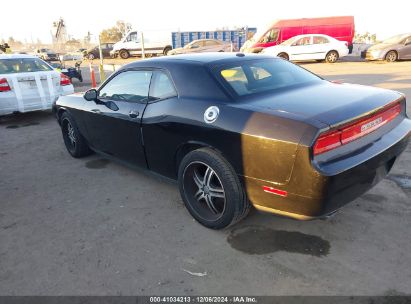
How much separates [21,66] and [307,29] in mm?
18147

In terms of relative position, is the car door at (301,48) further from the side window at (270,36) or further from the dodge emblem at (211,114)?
the dodge emblem at (211,114)

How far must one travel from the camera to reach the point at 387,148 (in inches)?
106

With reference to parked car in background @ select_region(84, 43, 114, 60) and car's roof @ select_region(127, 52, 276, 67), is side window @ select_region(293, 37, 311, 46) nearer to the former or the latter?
car's roof @ select_region(127, 52, 276, 67)

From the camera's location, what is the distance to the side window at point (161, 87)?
3342 millimetres

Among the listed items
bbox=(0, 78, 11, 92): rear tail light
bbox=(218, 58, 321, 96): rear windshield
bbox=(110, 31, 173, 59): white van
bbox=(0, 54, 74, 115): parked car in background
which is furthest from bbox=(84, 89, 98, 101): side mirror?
bbox=(110, 31, 173, 59): white van

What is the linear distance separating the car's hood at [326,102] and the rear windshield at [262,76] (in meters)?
0.18

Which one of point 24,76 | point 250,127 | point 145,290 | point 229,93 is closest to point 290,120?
point 250,127

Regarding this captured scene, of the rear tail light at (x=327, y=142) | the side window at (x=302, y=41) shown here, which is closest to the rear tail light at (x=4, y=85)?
the rear tail light at (x=327, y=142)

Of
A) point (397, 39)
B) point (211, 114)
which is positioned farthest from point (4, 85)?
point (397, 39)

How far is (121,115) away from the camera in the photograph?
384 cm

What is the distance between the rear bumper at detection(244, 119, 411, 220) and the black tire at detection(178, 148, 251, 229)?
0.49ft

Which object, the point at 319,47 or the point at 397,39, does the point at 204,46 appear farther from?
the point at 397,39

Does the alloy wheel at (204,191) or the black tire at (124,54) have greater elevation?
the alloy wheel at (204,191)

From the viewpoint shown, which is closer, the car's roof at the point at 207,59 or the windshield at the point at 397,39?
the car's roof at the point at 207,59
